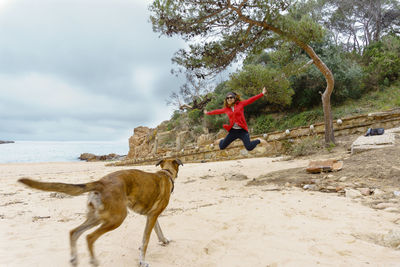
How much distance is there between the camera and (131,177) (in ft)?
7.02

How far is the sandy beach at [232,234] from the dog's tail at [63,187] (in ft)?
2.95

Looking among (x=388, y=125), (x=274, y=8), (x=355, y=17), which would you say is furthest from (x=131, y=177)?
(x=355, y=17)

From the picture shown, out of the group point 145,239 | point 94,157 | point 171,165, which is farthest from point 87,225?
point 94,157

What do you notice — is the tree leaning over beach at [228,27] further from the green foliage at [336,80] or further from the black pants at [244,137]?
the green foliage at [336,80]

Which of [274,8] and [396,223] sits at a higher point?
[274,8]

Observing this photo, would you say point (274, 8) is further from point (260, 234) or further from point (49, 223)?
point (49, 223)

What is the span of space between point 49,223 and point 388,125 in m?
13.3

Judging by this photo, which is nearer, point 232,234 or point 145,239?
point 145,239

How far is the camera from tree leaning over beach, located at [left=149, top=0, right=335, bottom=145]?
687cm

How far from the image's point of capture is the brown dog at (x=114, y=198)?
69.9 inches

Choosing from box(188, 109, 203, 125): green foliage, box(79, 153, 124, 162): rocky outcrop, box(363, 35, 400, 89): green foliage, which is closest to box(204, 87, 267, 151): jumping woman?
box(363, 35, 400, 89): green foliage

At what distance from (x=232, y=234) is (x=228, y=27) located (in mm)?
6760

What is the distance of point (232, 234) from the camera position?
112 inches

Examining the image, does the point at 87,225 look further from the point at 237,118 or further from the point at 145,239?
the point at 237,118
